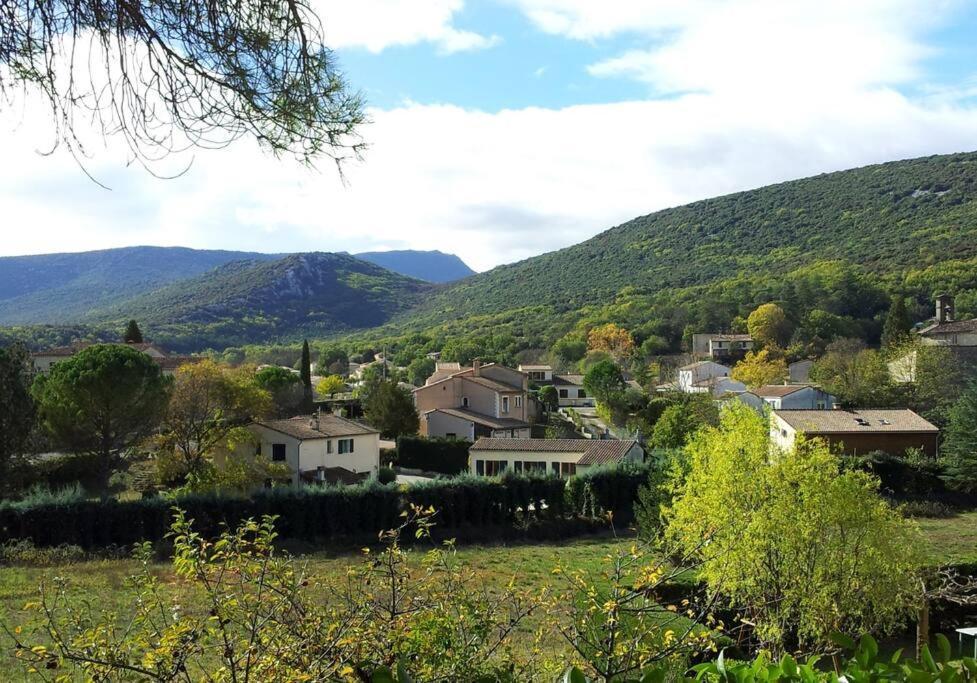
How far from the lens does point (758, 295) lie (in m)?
86.3

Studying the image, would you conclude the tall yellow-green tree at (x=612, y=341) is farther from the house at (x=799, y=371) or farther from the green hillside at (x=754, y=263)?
the house at (x=799, y=371)

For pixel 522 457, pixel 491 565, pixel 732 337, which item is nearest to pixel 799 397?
pixel 522 457

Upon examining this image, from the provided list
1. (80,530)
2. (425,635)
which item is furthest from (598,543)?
(425,635)

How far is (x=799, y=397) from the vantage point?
51.0m

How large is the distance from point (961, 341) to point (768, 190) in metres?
76.1

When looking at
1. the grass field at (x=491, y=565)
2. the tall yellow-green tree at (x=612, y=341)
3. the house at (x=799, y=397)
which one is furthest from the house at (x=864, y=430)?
the tall yellow-green tree at (x=612, y=341)

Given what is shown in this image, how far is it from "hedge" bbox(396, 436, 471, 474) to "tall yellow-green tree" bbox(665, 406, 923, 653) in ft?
85.8

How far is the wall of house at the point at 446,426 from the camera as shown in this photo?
157ft

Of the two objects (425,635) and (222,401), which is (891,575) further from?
(222,401)

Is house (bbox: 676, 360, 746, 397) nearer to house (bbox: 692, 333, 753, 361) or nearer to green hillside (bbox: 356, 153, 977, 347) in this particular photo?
house (bbox: 692, 333, 753, 361)

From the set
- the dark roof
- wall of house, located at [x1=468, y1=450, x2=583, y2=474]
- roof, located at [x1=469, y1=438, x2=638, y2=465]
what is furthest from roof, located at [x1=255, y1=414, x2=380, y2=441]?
roof, located at [x1=469, y1=438, x2=638, y2=465]

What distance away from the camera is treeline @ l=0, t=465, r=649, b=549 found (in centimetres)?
2484

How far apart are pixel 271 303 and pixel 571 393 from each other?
207 feet

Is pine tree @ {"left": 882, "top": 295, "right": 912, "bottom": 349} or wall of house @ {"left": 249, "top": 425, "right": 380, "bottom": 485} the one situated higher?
pine tree @ {"left": 882, "top": 295, "right": 912, "bottom": 349}
